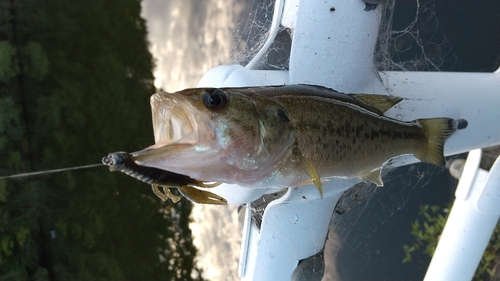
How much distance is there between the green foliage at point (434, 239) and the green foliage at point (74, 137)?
280 cm

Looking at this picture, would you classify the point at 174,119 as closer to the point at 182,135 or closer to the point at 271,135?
the point at 182,135

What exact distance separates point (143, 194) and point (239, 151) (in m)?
3.90

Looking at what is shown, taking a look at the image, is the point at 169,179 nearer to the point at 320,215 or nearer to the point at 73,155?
the point at 320,215

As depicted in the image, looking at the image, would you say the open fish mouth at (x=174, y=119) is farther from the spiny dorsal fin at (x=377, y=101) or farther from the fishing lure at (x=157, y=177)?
the spiny dorsal fin at (x=377, y=101)

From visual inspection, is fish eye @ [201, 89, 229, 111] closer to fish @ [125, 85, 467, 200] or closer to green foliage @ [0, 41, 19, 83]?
fish @ [125, 85, 467, 200]

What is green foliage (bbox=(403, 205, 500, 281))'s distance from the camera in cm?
242

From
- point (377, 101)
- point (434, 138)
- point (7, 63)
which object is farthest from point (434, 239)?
point (7, 63)

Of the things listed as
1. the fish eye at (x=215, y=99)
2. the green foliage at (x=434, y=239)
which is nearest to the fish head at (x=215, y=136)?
the fish eye at (x=215, y=99)

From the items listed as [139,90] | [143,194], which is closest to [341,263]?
[143,194]

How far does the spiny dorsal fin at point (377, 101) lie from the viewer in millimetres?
897

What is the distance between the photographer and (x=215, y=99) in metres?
0.65

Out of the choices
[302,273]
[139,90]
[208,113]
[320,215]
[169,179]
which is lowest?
[302,273]

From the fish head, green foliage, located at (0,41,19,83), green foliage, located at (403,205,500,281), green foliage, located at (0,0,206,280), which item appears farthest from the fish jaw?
green foliage, located at (0,41,19,83)

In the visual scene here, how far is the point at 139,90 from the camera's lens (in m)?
4.16
